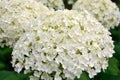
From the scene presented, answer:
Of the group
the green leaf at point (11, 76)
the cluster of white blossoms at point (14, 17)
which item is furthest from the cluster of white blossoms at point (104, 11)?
the green leaf at point (11, 76)

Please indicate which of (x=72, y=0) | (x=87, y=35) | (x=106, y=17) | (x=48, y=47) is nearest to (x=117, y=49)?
(x=106, y=17)

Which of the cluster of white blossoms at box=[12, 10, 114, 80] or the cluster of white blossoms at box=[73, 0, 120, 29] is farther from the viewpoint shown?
the cluster of white blossoms at box=[73, 0, 120, 29]

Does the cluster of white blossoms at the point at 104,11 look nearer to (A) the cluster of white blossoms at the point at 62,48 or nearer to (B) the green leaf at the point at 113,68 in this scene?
(B) the green leaf at the point at 113,68

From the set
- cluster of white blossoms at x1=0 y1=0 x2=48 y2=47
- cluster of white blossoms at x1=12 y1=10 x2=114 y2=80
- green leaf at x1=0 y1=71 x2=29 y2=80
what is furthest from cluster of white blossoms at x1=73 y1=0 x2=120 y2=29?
green leaf at x1=0 y1=71 x2=29 y2=80

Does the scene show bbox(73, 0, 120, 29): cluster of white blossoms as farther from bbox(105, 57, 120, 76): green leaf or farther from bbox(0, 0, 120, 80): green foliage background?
bbox(105, 57, 120, 76): green leaf

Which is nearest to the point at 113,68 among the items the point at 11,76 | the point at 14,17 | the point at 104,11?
the point at 11,76

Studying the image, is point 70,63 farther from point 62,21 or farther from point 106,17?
point 106,17

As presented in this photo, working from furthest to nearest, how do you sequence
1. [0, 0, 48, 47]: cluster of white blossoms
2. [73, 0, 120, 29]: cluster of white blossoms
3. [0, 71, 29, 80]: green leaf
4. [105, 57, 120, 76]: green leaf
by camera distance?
[73, 0, 120, 29]: cluster of white blossoms → [0, 0, 48, 47]: cluster of white blossoms → [105, 57, 120, 76]: green leaf → [0, 71, 29, 80]: green leaf
